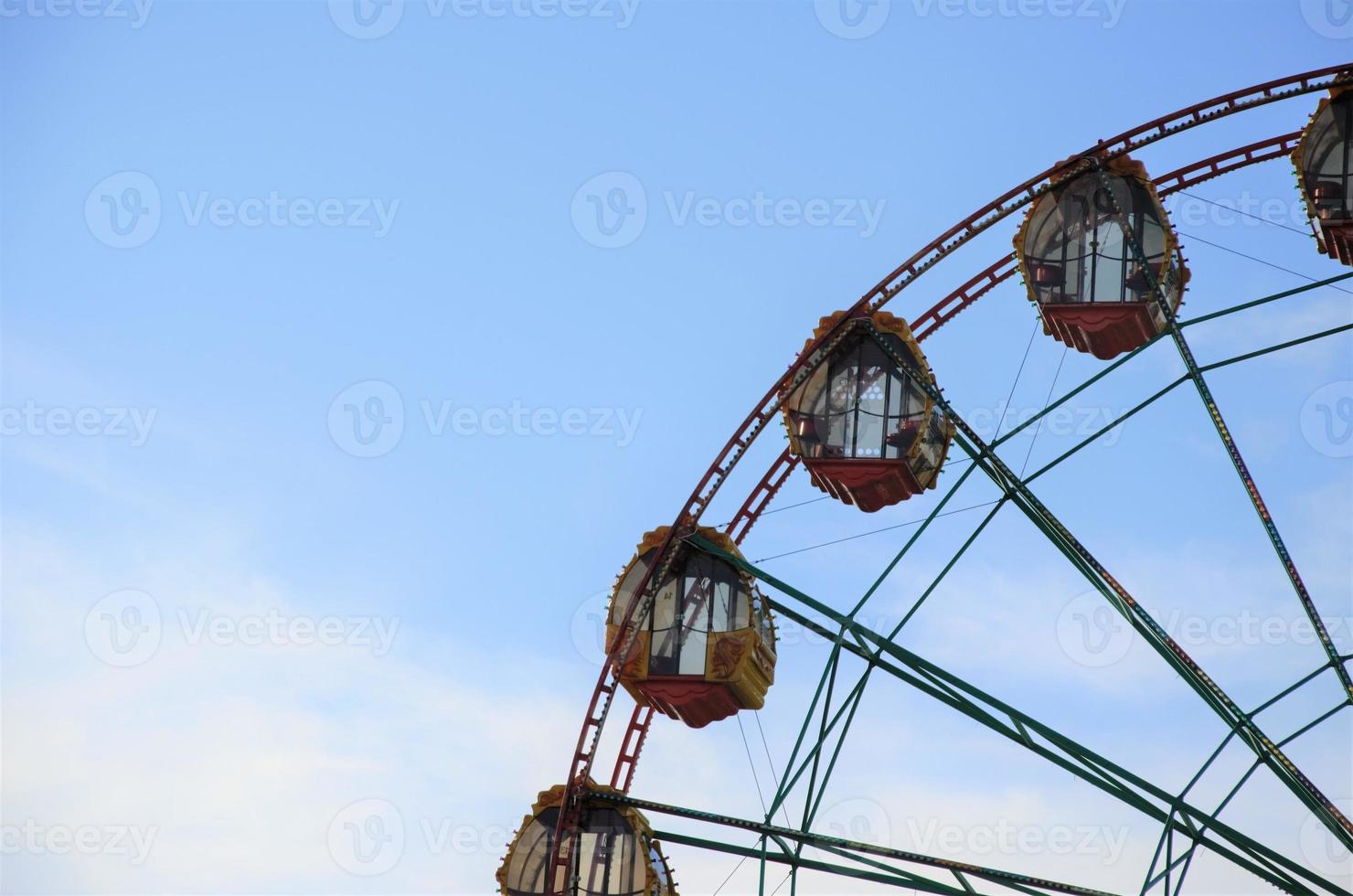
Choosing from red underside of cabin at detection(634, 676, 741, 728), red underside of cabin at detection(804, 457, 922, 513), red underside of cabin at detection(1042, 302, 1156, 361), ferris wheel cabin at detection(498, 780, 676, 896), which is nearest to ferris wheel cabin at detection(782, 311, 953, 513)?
red underside of cabin at detection(804, 457, 922, 513)

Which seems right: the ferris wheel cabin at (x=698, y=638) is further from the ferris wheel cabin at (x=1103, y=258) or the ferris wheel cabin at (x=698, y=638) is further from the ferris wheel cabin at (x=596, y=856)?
the ferris wheel cabin at (x=1103, y=258)

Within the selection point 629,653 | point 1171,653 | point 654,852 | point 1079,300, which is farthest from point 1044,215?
point 654,852

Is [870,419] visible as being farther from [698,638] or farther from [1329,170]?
[1329,170]

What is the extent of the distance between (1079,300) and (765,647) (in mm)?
6547

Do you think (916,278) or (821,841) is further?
(916,278)

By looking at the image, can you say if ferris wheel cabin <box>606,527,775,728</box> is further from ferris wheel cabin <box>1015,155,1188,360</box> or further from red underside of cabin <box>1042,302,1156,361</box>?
ferris wheel cabin <box>1015,155,1188,360</box>

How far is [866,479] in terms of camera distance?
26.8 m

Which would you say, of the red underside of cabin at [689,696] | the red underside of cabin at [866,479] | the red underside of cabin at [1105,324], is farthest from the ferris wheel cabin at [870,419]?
the red underside of cabin at [689,696]

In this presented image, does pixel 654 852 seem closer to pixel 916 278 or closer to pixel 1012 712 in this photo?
pixel 1012 712

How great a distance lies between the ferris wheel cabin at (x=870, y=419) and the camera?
1047 inches

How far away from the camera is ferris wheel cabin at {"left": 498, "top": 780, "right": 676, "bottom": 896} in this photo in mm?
26141

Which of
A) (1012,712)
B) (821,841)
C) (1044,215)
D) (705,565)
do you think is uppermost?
(1044,215)

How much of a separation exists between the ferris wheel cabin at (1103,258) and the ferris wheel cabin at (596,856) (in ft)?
30.2

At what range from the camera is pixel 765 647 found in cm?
2658
